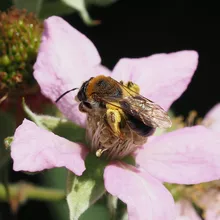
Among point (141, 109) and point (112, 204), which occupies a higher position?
point (141, 109)

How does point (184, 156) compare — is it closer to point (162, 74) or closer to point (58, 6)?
point (162, 74)

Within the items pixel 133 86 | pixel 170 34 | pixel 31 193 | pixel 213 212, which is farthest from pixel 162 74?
pixel 170 34

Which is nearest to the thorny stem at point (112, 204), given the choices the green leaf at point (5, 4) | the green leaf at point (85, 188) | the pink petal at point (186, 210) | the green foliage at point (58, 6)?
the green leaf at point (85, 188)

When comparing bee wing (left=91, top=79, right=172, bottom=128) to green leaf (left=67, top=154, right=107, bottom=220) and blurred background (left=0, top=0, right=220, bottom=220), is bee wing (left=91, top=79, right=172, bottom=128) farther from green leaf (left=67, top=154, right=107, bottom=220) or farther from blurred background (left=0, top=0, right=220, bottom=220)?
blurred background (left=0, top=0, right=220, bottom=220)

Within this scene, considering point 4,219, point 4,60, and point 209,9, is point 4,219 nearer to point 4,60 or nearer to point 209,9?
point 4,60

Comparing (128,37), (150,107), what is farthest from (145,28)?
(150,107)

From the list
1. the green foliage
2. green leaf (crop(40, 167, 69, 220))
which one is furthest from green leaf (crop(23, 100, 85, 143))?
green leaf (crop(40, 167, 69, 220))

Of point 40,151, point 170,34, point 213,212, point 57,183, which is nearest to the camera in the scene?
point 40,151
